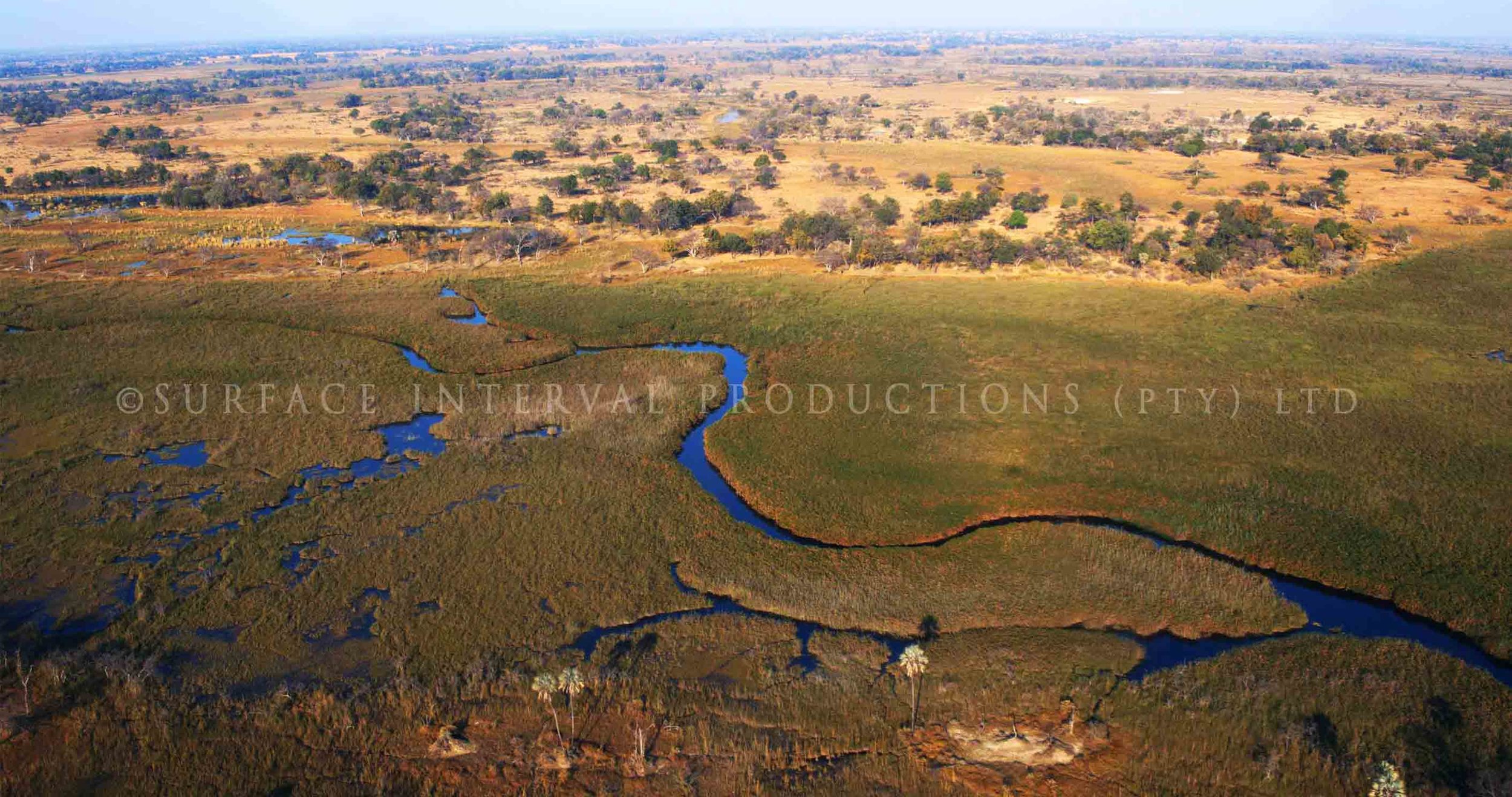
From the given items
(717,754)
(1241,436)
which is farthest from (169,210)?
(1241,436)

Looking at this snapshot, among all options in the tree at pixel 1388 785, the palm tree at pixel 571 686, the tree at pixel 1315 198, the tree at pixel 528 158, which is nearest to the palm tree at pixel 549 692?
the palm tree at pixel 571 686

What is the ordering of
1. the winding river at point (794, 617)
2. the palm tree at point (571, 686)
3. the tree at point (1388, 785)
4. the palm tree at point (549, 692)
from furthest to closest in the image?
the winding river at point (794, 617) → the palm tree at point (549, 692) → the palm tree at point (571, 686) → the tree at point (1388, 785)

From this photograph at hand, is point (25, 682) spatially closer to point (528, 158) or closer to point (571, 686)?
point (571, 686)

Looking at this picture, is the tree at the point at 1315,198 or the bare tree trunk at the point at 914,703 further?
the tree at the point at 1315,198

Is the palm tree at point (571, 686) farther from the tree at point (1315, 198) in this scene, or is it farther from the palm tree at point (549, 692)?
the tree at point (1315, 198)

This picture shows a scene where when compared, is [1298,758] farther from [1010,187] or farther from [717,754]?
[1010,187]

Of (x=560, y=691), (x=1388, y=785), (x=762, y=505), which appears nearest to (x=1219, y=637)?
(x=1388, y=785)

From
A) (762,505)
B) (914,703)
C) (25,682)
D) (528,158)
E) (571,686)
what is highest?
(528,158)
